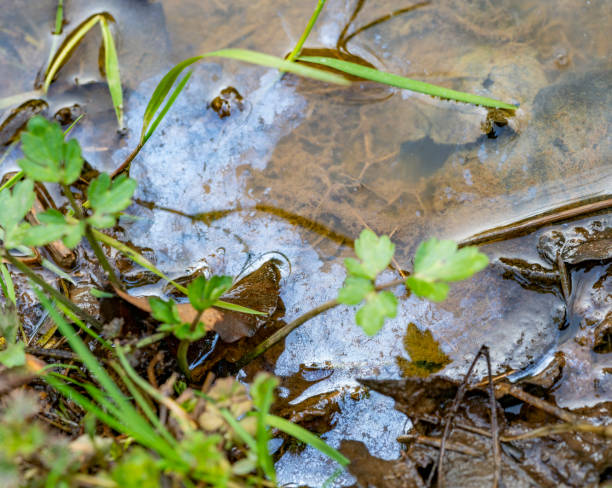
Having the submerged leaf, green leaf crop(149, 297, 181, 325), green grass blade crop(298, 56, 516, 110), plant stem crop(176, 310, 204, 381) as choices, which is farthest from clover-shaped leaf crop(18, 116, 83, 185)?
the submerged leaf

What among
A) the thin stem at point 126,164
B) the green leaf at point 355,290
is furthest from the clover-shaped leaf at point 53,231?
Answer: the thin stem at point 126,164

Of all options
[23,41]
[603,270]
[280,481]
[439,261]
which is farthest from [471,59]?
[23,41]

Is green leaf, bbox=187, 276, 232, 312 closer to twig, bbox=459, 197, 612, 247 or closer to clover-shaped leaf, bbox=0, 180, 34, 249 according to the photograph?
clover-shaped leaf, bbox=0, 180, 34, 249

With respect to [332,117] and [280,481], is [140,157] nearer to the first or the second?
[332,117]

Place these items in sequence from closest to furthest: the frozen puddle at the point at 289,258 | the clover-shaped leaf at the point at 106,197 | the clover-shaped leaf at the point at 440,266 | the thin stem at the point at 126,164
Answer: the clover-shaped leaf at the point at 440,266 → the clover-shaped leaf at the point at 106,197 → the frozen puddle at the point at 289,258 → the thin stem at the point at 126,164

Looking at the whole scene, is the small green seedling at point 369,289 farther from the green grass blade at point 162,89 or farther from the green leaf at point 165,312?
the green grass blade at point 162,89

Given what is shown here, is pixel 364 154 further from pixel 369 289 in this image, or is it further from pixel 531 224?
pixel 369 289
